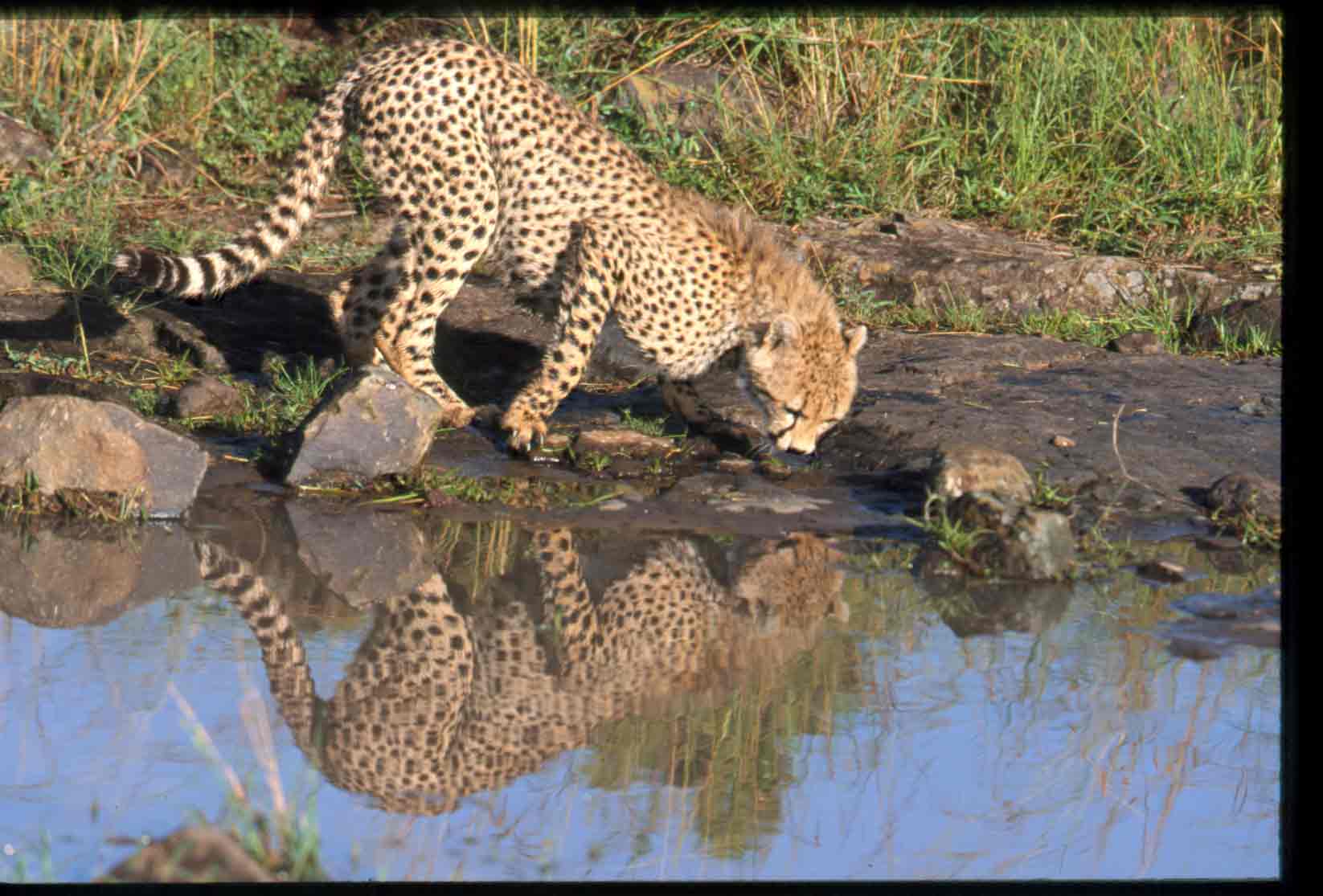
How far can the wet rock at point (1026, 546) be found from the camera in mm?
4578

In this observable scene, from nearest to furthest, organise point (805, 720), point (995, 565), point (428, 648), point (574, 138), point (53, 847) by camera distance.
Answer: point (53, 847) → point (805, 720) → point (428, 648) → point (995, 565) → point (574, 138)

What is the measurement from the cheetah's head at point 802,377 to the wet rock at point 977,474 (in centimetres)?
70

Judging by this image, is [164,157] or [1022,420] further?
[164,157]

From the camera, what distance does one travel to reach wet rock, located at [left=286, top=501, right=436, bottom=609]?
454cm

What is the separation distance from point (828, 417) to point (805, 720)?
7.68 ft

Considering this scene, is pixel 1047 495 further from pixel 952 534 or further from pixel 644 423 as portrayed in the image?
pixel 644 423

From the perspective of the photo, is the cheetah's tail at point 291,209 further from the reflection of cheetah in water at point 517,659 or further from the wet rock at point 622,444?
the reflection of cheetah in water at point 517,659

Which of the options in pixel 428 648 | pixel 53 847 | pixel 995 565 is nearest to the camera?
pixel 53 847

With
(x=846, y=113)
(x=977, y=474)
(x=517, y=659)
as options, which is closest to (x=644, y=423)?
(x=977, y=474)

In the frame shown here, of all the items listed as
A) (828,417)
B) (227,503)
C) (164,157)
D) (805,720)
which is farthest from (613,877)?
(164,157)

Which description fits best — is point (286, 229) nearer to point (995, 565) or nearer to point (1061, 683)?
point (995, 565)

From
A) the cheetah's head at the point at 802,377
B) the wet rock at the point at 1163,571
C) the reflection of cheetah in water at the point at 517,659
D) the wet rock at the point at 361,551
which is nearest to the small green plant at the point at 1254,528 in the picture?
the wet rock at the point at 1163,571

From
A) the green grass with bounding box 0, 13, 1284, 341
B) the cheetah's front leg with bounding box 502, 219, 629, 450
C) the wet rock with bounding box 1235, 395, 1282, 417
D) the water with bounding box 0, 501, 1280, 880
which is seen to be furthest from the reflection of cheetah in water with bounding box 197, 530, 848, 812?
the green grass with bounding box 0, 13, 1284, 341

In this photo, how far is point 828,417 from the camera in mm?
5855
